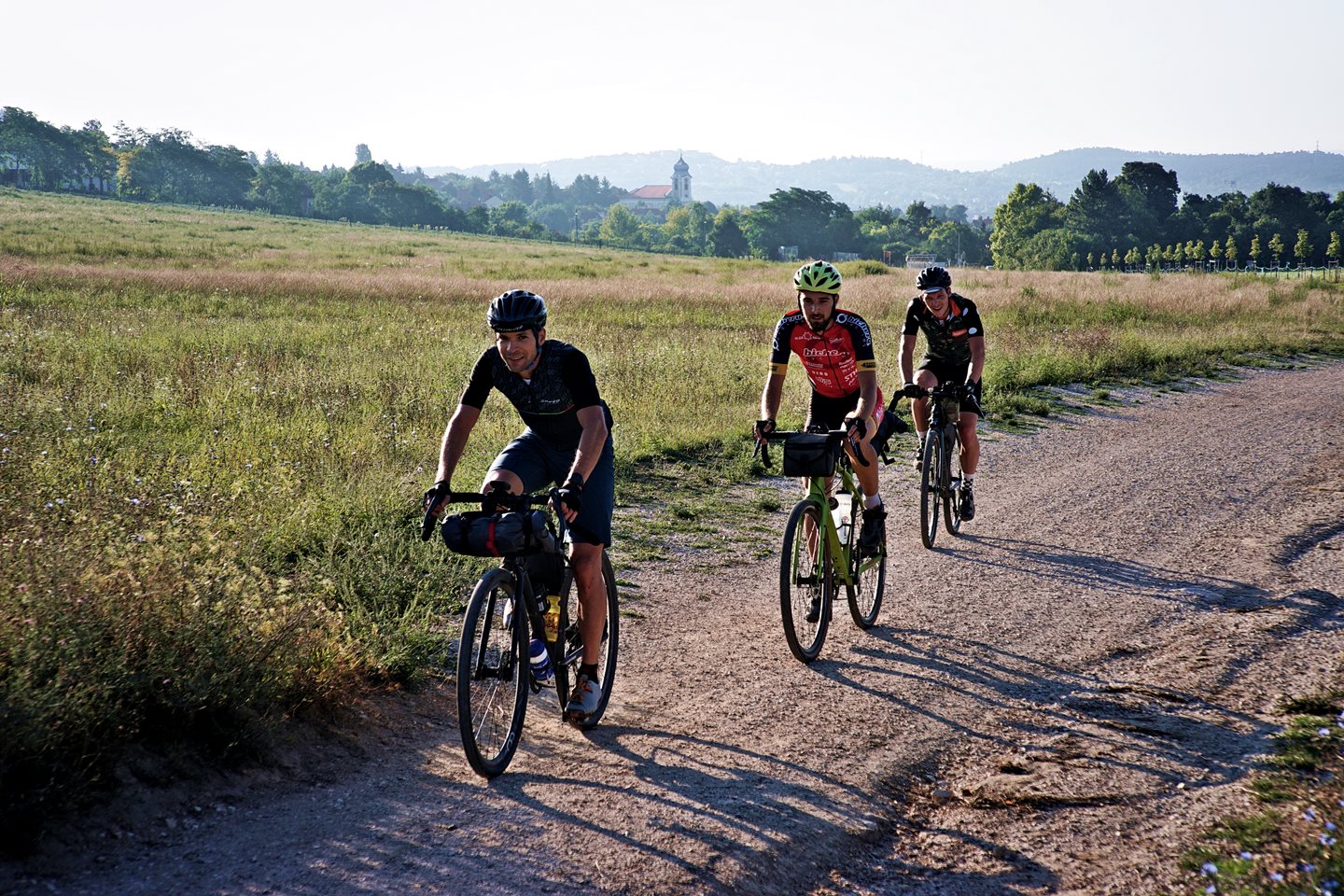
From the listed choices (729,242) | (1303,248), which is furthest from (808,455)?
(729,242)

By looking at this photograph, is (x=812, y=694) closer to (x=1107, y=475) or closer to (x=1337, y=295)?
(x=1107, y=475)

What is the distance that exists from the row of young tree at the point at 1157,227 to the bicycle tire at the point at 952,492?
93088mm

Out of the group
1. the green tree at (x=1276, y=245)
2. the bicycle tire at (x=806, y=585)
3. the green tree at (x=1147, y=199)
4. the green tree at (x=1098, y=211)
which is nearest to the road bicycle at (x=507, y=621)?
the bicycle tire at (x=806, y=585)

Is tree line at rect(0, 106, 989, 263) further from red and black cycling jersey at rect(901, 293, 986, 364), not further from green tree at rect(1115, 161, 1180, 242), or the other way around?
red and black cycling jersey at rect(901, 293, 986, 364)

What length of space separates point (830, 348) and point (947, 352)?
101 inches

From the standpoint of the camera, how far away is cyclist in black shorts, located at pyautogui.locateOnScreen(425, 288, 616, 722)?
4.64 metres

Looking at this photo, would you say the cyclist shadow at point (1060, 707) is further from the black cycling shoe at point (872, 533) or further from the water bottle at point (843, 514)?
the water bottle at point (843, 514)

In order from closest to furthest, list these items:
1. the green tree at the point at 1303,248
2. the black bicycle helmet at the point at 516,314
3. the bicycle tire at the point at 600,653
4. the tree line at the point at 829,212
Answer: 1. the black bicycle helmet at the point at 516,314
2. the bicycle tire at the point at 600,653
3. the green tree at the point at 1303,248
4. the tree line at the point at 829,212

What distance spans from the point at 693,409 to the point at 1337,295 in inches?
1084

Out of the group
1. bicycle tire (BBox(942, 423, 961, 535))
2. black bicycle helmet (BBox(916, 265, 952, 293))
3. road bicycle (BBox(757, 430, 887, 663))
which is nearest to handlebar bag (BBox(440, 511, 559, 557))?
road bicycle (BBox(757, 430, 887, 663))

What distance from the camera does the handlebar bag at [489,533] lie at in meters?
4.34

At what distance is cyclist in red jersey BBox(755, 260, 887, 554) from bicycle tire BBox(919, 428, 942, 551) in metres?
1.50

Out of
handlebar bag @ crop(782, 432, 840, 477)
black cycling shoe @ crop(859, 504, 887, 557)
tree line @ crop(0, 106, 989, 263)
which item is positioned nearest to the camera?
handlebar bag @ crop(782, 432, 840, 477)

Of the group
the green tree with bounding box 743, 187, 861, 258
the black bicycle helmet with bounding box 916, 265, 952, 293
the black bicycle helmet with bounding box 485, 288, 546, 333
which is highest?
the green tree with bounding box 743, 187, 861, 258
